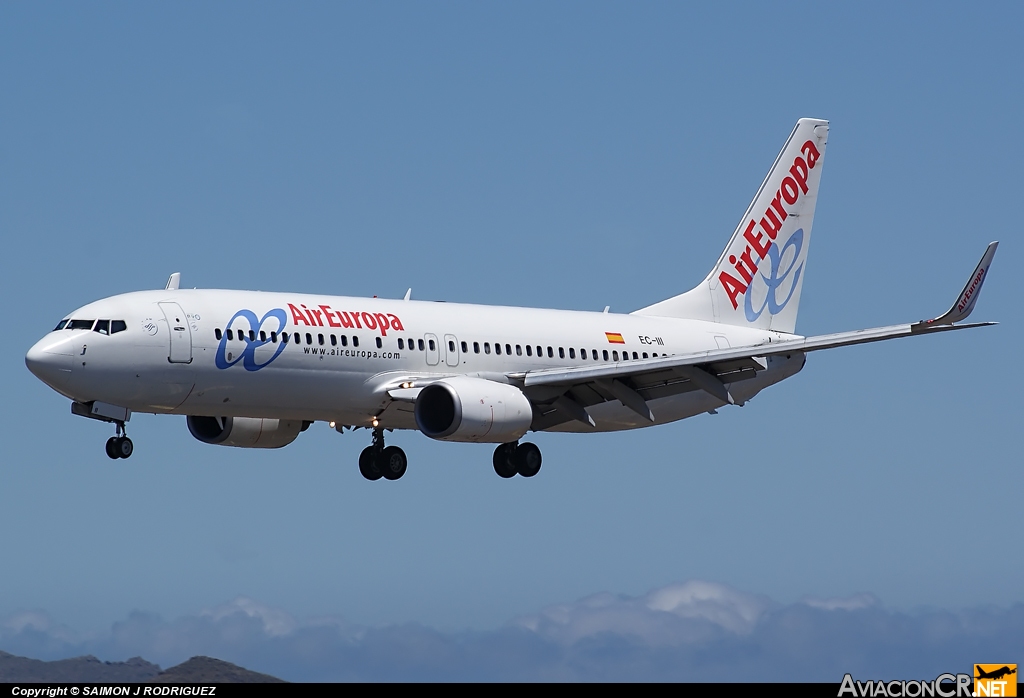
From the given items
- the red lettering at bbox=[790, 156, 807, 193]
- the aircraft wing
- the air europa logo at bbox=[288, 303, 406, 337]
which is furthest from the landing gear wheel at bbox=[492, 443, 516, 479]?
the red lettering at bbox=[790, 156, 807, 193]

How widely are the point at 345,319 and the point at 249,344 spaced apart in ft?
10.3

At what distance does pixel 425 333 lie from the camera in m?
48.5

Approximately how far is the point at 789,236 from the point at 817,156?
3039 millimetres

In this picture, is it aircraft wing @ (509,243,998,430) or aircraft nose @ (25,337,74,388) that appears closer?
aircraft nose @ (25,337,74,388)

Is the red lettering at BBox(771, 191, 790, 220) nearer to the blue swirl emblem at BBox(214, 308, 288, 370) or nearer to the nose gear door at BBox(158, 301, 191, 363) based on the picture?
the blue swirl emblem at BBox(214, 308, 288, 370)

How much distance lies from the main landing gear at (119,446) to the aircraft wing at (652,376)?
11.0m

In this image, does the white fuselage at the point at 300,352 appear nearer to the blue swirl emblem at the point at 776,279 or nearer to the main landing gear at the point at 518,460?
the main landing gear at the point at 518,460

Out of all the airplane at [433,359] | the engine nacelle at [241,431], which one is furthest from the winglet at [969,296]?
the engine nacelle at [241,431]

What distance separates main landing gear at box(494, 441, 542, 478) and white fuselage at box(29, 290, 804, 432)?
995 mm

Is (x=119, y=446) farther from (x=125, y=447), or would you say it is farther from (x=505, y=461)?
(x=505, y=461)

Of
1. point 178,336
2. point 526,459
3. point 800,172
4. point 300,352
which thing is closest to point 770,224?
point 800,172

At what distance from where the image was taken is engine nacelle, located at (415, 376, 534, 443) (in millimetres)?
46625

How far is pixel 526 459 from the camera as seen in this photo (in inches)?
2023

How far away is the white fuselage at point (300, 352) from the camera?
142 feet
